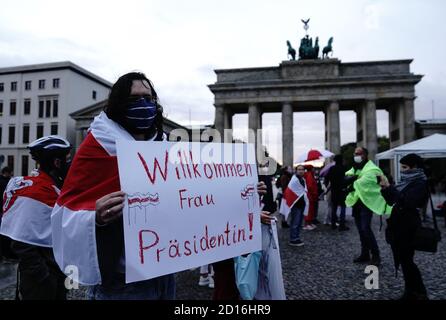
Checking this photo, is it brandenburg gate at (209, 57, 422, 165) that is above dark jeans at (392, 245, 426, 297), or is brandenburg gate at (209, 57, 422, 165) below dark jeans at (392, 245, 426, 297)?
above

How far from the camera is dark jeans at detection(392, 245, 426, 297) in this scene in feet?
13.5

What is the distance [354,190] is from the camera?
6.46 m

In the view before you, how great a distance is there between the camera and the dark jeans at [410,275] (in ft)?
13.5

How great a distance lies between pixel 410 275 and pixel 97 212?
14.0 feet

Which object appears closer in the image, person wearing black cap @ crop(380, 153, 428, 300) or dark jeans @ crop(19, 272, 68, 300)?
dark jeans @ crop(19, 272, 68, 300)

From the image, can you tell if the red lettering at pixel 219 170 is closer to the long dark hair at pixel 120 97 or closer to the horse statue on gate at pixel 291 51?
the long dark hair at pixel 120 97

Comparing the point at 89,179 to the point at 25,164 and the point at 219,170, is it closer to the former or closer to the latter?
the point at 219,170

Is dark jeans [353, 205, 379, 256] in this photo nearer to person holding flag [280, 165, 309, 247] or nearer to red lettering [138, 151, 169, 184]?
person holding flag [280, 165, 309, 247]

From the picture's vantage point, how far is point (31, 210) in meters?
2.50

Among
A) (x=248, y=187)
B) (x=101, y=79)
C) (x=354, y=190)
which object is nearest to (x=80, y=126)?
(x=101, y=79)

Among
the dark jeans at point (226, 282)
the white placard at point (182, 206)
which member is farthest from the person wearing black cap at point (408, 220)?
the white placard at point (182, 206)

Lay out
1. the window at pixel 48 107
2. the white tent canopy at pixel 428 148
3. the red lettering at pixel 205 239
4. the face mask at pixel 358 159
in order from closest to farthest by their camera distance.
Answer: the red lettering at pixel 205 239 → the face mask at pixel 358 159 → the white tent canopy at pixel 428 148 → the window at pixel 48 107

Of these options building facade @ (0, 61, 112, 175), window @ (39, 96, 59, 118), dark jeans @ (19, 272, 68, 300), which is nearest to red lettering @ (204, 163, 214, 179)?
dark jeans @ (19, 272, 68, 300)
